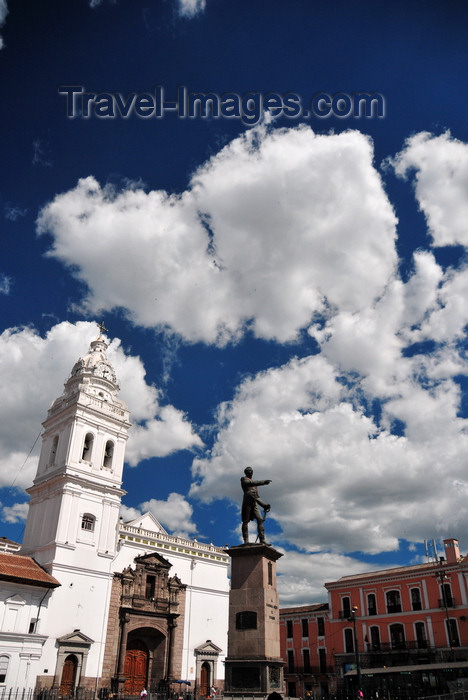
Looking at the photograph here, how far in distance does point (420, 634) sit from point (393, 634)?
93.1 inches

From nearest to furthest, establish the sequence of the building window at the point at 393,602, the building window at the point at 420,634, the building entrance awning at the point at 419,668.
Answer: the building entrance awning at the point at 419,668, the building window at the point at 420,634, the building window at the point at 393,602

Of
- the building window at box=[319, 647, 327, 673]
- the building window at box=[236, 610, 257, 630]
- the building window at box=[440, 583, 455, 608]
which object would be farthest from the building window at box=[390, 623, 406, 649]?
the building window at box=[236, 610, 257, 630]

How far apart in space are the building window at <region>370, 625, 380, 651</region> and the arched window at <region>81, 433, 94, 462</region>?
84.6 ft

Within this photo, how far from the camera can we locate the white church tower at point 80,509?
93.8 ft

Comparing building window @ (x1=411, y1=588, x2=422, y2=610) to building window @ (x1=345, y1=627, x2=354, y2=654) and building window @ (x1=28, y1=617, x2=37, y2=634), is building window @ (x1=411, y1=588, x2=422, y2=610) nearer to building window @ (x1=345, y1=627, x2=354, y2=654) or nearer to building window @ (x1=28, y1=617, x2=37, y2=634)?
building window @ (x1=345, y1=627, x2=354, y2=654)

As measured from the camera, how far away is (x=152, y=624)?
3253 cm

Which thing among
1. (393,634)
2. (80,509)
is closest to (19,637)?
(80,509)

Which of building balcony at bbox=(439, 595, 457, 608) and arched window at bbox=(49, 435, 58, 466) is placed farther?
building balcony at bbox=(439, 595, 457, 608)

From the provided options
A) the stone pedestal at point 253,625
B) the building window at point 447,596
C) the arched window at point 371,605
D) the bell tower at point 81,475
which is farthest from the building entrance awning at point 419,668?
the stone pedestal at point 253,625

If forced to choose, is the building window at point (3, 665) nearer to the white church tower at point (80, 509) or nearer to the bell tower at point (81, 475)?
the white church tower at point (80, 509)

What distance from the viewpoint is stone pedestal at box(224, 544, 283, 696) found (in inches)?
534

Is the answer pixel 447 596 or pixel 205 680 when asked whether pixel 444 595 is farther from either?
pixel 205 680

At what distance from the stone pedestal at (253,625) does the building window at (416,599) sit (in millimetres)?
29406

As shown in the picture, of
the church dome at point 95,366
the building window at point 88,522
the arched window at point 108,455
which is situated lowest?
the building window at point 88,522
